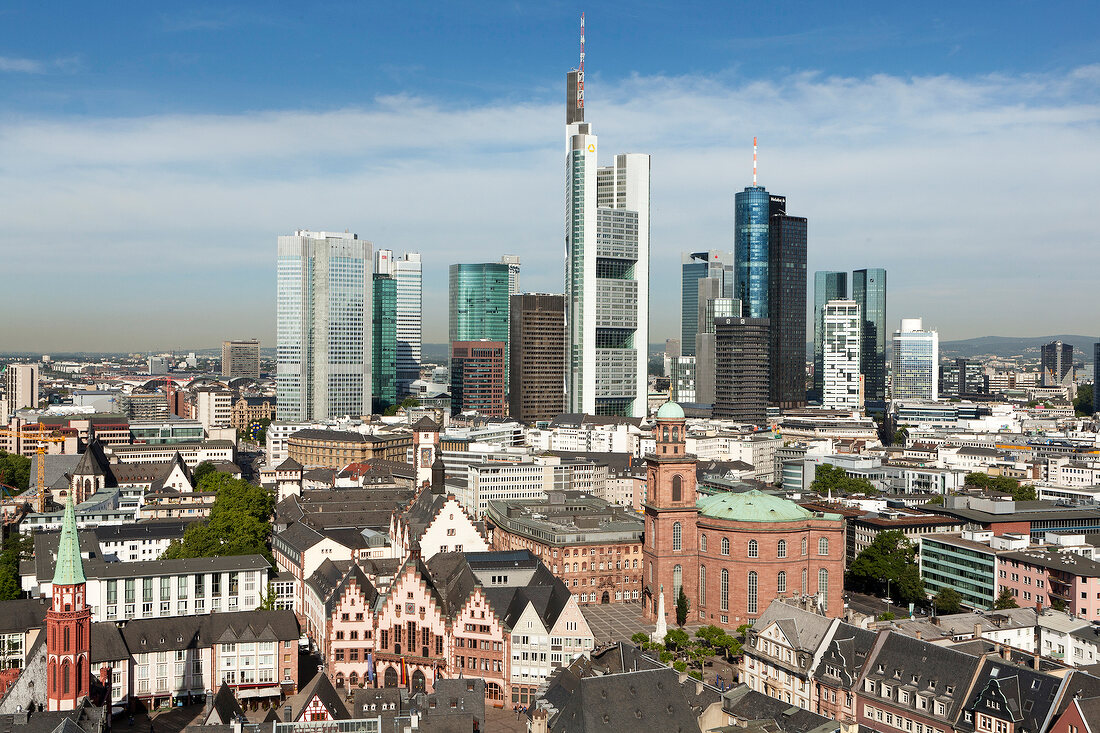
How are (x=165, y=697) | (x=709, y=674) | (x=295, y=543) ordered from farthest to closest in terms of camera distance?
(x=295, y=543), (x=709, y=674), (x=165, y=697)

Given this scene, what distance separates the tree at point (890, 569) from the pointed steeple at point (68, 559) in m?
86.8

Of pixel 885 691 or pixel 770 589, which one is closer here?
pixel 885 691

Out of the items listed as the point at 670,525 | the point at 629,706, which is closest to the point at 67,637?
the point at 629,706

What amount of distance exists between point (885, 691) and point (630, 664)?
1819 cm

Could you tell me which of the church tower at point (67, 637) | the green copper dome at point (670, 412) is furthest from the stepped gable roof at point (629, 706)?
the green copper dome at point (670, 412)

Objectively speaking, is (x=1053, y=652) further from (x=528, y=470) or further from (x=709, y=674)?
(x=528, y=470)

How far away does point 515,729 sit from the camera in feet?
271

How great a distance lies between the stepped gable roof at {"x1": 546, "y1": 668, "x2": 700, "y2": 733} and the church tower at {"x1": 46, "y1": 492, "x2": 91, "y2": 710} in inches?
1207

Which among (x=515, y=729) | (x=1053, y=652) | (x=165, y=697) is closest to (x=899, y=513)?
(x=1053, y=652)

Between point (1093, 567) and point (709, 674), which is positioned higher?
point (1093, 567)

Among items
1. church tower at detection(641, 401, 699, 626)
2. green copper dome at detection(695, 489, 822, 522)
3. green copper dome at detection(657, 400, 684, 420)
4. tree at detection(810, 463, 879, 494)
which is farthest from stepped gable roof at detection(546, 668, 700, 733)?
tree at detection(810, 463, 879, 494)

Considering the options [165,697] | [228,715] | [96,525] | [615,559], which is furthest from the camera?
[96,525]

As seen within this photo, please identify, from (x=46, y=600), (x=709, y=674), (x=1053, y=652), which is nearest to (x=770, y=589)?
(x=709, y=674)

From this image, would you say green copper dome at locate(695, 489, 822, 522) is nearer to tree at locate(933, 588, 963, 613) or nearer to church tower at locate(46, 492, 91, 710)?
tree at locate(933, 588, 963, 613)
